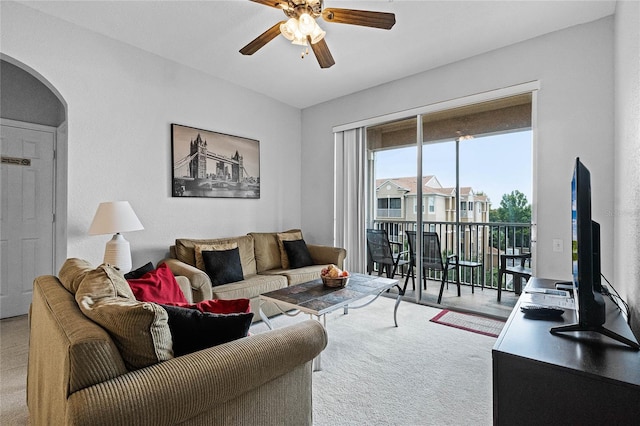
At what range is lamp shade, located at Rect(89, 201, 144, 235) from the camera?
2.62 meters

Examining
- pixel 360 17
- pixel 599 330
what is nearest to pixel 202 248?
pixel 360 17

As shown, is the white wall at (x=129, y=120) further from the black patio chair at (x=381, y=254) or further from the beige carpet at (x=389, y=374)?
the black patio chair at (x=381, y=254)

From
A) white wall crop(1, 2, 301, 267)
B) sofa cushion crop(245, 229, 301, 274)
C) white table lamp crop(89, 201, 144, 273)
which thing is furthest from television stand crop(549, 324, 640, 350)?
white wall crop(1, 2, 301, 267)

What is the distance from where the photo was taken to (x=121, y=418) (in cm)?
86

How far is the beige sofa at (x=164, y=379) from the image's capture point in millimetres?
888

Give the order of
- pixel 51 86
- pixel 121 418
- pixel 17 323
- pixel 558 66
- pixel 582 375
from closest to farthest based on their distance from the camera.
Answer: pixel 121 418, pixel 582 375, pixel 51 86, pixel 558 66, pixel 17 323

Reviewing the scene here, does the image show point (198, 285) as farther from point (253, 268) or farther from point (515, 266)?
point (515, 266)

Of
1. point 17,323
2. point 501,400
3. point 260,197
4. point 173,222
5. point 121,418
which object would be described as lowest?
point 17,323

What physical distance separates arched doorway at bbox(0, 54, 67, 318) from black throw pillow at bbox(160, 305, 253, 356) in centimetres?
291

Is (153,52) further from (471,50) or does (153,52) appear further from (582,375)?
(582,375)

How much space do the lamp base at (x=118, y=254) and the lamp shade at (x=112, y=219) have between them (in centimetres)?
14

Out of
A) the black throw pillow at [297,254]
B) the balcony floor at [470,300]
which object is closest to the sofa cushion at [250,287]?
the black throw pillow at [297,254]

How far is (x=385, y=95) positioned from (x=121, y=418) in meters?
4.06

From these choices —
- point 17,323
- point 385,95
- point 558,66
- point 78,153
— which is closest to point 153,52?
point 78,153
